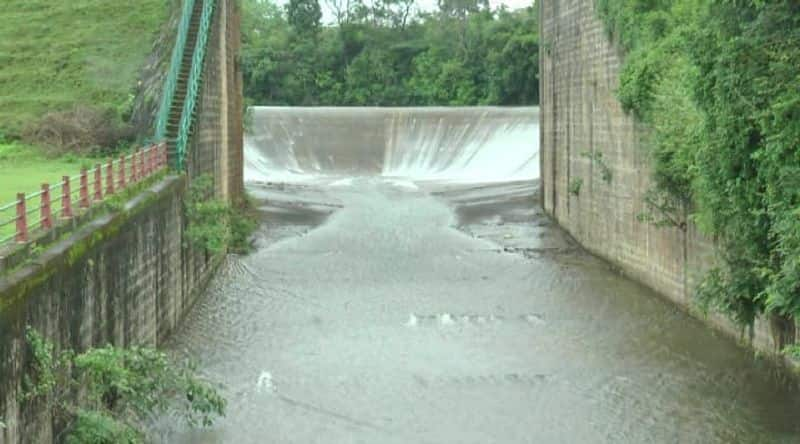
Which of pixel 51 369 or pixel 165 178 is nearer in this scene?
pixel 51 369

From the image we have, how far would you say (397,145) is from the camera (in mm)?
46531

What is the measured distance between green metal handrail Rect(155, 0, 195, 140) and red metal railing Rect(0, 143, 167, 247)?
150 centimetres

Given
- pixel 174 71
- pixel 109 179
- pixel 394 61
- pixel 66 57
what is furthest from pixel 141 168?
pixel 394 61

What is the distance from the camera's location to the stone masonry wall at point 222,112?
974 inches

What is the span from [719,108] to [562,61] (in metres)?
17.2

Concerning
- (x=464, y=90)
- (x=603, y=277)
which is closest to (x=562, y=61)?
(x=603, y=277)

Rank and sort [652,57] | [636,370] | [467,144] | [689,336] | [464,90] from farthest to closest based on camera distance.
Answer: [464,90] < [467,144] < [652,57] < [689,336] < [636,370]

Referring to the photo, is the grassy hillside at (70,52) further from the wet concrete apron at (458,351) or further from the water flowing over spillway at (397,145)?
the water flowing over spillway at (397,145)

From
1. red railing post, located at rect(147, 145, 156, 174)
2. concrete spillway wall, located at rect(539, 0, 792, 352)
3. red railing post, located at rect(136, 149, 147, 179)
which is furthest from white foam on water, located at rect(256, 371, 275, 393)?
concrete spillway wall, located at rect(539, 0, 792, 352)

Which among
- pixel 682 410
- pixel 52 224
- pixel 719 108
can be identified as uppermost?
pixel 719 108

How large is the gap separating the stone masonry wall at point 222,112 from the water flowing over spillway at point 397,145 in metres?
8.17

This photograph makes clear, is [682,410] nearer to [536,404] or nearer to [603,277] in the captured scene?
[536,404]

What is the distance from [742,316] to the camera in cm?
1599

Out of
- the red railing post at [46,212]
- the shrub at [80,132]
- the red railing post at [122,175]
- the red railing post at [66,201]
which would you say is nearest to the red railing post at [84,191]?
the red railing post at [66,201]
